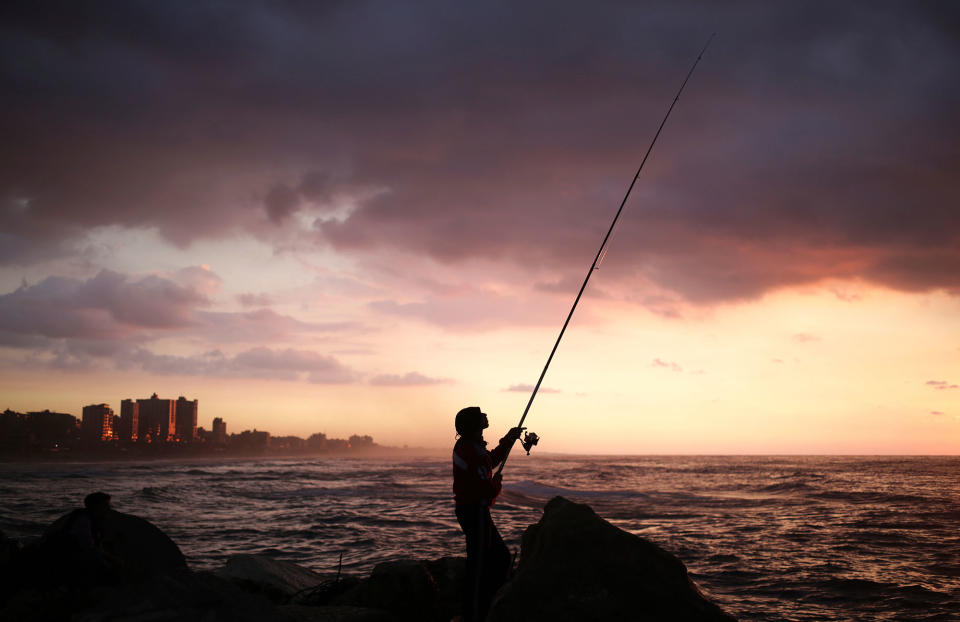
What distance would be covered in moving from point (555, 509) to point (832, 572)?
Result: 760 cm

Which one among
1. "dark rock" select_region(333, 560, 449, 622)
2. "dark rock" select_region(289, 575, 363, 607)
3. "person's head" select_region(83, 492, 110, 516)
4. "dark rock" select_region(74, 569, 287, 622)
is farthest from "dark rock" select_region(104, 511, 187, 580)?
"dark rock" select_region(74, 569, 287, 622)

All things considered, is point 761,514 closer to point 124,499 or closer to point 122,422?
point 124,499

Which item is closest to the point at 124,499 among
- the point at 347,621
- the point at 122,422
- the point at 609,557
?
the point at 347,621

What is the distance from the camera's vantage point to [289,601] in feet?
20.9

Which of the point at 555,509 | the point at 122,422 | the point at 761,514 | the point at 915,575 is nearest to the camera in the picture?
the point at 555,509

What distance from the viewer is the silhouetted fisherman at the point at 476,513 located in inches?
173

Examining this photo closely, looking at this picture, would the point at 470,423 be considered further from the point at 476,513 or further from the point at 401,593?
the point at 401,593

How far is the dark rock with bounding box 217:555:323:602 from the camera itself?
6449 millimetres

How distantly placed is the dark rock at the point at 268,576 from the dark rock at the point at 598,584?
370cm

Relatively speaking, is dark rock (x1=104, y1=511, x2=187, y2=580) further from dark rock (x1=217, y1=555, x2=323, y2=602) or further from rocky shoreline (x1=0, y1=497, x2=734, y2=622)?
rocky shoreline (x1=0, y1=497, x2=734, y2=622)

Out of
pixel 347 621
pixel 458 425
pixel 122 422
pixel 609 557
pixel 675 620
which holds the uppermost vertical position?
pixel 458 425

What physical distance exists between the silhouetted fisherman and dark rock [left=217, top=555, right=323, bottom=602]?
3000mm

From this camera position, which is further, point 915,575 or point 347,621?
point 915,575

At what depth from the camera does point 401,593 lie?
5.62m
